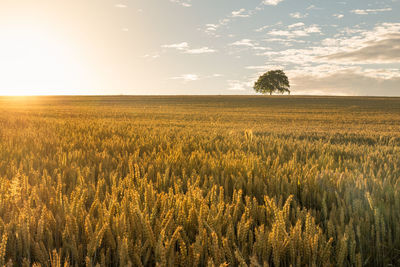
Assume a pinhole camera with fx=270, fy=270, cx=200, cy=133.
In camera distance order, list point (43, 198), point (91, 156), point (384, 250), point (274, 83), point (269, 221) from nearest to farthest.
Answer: point (384, 250)
point (269, 221)
point (43, 198)
point (91, 156)
point (274, 83)

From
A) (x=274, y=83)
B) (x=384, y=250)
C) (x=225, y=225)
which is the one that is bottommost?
(x=384, y=250)

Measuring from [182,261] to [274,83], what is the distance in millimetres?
76265

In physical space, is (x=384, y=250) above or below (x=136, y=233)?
below

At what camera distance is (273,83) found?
2886 inches

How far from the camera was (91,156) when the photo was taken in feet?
11.9

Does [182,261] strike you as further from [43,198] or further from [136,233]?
[43,198]

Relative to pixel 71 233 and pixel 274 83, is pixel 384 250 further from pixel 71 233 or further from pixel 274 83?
pixel 274 83

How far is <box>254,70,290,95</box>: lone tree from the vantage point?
72.9 meters

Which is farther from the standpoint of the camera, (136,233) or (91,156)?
(91,156)

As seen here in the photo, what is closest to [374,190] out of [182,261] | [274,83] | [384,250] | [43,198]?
[384,250]

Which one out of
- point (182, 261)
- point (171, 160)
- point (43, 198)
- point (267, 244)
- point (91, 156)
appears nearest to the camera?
point (182, 261)

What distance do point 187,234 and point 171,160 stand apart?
179 cm

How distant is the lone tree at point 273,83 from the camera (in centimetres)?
7294

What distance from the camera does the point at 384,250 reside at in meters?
1.45
